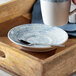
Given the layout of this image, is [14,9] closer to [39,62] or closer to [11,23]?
[11,23]

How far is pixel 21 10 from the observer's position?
110cm

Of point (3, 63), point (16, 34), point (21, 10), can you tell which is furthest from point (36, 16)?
point (3, 63)

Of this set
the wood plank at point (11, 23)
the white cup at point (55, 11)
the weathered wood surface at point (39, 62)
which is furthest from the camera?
the wood plank at point (11, 23)

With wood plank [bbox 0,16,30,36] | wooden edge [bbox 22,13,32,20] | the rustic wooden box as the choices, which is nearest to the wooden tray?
the rustic wooden box

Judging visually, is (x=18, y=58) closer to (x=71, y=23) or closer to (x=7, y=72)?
(x=7, y=72)

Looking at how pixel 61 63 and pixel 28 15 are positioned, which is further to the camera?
pixel 28 15

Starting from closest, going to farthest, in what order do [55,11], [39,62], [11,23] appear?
[39,62], [55,11], [11,23]

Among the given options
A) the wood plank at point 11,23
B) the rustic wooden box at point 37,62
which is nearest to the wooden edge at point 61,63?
the rustic wooden box at point 37,62

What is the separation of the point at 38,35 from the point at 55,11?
0.12m

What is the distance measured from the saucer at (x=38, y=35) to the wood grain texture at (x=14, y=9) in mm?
132

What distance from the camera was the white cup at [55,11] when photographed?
32.0 inches

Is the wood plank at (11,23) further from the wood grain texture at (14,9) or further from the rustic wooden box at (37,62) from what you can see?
the rustic wooden box at (37,62)

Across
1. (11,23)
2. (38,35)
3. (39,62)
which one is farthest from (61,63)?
(11,23)

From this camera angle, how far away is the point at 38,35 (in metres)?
0.91
